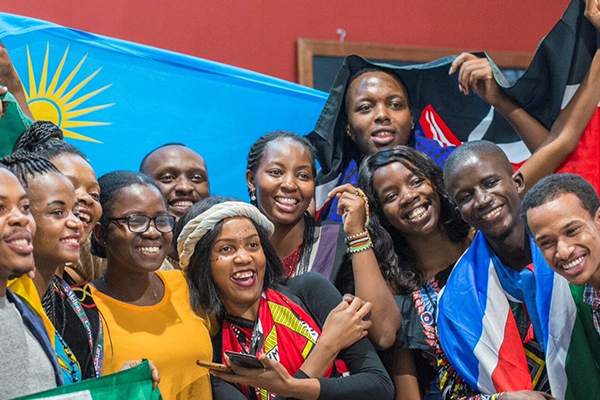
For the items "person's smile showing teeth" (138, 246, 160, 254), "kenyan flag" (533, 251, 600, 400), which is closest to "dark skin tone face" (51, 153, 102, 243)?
"person's smile showing teeth" (138, 246, 160, 254)

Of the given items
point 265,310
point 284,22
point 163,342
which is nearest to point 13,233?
point 163,342

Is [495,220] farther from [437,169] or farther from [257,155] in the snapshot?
[257,155]

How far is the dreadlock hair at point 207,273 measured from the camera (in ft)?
9.25

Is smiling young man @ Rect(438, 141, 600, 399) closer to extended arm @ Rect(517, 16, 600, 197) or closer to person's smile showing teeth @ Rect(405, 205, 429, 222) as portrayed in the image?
person's smile showing teeth @ Rect(405, 205, 429, 222)

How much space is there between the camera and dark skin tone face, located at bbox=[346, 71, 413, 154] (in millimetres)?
3732

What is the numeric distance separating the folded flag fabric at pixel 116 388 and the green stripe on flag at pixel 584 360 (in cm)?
125

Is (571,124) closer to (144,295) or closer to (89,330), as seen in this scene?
(144,295)

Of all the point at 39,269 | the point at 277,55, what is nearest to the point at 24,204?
the point at 39,269

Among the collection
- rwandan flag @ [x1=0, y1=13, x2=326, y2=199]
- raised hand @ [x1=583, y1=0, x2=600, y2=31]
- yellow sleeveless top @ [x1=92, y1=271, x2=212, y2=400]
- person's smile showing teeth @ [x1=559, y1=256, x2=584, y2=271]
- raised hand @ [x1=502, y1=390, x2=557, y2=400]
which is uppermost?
rwandan flag @ [x1=0, y1=13, x2=326, y2=199]

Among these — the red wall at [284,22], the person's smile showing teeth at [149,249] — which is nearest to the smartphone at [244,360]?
the person's smile showing teeth at [149,249]

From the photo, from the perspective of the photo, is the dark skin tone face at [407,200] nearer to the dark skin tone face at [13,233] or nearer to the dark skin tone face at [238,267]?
the dark skin tone face at [238,267]

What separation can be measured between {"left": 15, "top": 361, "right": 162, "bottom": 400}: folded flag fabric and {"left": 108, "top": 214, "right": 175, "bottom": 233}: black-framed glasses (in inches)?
22.8

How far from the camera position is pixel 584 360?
9.30ft

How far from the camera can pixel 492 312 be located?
3021 mm
